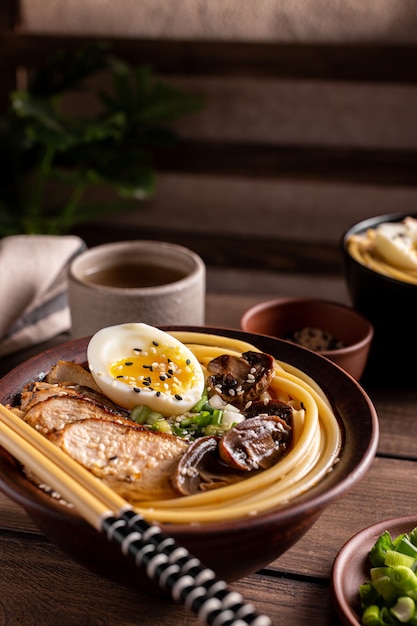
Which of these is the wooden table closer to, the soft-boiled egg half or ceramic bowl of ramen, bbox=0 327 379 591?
ceramic bowl of ramen, bbox=0 327 379 591

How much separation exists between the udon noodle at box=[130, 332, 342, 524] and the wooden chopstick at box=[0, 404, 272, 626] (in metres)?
0.10

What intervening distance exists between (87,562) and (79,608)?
0.22 m

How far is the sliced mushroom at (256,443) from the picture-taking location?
57.2 inches

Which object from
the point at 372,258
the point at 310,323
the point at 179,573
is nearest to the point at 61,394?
the point at 179,573

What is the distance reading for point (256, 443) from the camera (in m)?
1.49

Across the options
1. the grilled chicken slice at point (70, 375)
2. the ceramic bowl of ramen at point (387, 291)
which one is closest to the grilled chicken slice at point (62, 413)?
the grilled chicken slice at point (70, 375)

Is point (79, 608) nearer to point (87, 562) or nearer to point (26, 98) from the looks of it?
point (87, 562)

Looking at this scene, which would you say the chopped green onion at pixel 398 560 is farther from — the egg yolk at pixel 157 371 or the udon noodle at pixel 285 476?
the egg yolk at pixel 157 371

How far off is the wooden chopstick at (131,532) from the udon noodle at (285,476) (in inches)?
3.8

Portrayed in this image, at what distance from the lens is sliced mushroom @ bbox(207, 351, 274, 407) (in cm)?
170

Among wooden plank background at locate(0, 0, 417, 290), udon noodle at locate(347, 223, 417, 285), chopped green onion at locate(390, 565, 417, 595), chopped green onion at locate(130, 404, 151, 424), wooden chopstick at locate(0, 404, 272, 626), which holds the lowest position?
wooden plank background at locate(0, 0, 417, 290)

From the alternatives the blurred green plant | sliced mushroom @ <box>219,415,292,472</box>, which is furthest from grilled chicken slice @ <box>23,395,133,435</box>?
the blurred green plant

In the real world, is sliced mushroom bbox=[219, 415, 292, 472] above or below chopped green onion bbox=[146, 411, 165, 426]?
above

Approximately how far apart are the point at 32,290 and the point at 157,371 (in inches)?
43.9
